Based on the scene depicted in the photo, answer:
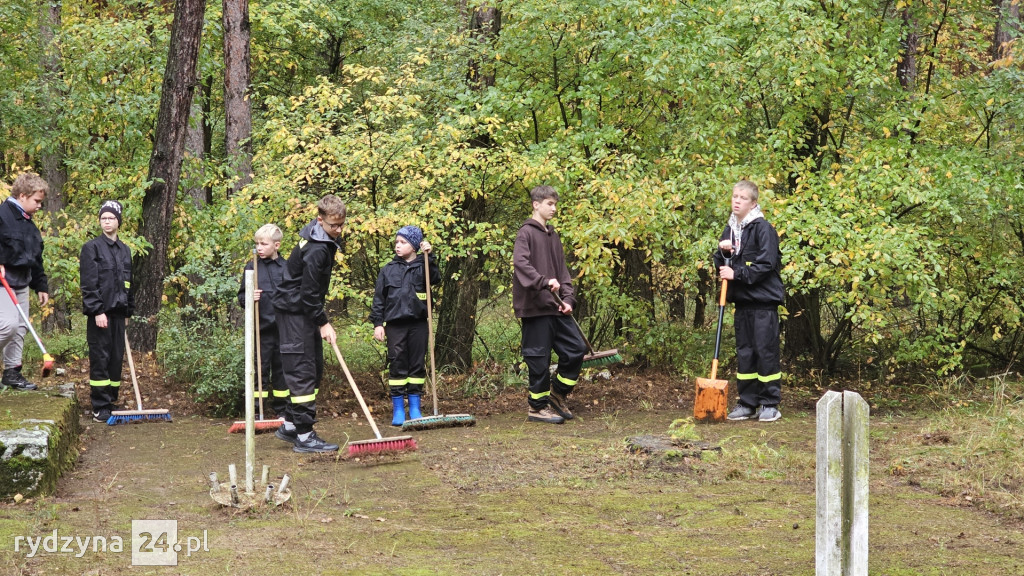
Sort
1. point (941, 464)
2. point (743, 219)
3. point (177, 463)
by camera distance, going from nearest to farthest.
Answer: point (941, 464), point (177, 463), point (743, 219)

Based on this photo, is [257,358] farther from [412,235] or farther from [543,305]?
[543,305]

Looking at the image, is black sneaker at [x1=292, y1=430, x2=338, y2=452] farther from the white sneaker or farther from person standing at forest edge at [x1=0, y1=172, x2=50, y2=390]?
the white sneaker

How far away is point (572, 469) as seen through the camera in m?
6.47

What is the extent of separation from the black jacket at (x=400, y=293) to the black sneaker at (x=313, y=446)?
1482 mm

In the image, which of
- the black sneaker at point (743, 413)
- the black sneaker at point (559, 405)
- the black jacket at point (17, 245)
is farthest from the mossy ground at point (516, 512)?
the black jacket at point (17, 245)

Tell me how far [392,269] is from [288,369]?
1.58 metres

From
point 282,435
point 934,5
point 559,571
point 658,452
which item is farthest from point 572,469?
point 934,5

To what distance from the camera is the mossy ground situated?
4.34 m

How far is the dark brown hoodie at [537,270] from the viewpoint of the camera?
839 centimetres

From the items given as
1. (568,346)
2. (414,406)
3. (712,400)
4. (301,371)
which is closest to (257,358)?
(301,371)

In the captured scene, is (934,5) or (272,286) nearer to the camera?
(272,286)

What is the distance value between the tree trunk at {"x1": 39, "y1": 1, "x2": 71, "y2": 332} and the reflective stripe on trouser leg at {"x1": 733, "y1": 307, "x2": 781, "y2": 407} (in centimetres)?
951

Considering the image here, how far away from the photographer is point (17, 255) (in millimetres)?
8227

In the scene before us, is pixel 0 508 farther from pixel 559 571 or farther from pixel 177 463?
pixel 559 571
